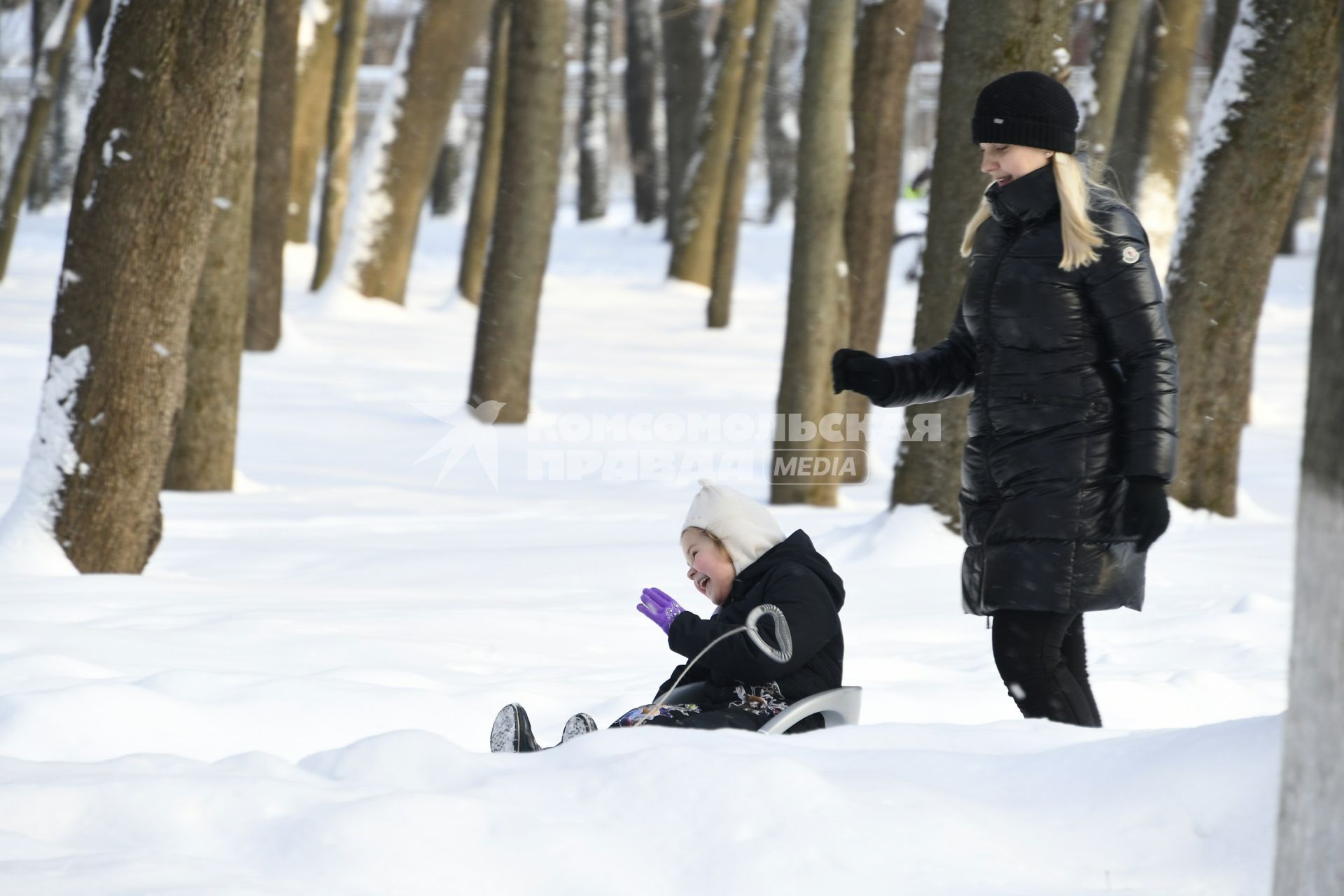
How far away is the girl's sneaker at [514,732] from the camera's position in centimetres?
325

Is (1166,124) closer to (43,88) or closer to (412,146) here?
(412,146)

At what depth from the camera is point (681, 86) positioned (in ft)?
74.5

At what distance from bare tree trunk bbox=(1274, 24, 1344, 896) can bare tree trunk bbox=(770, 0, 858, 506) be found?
7536 millimetres

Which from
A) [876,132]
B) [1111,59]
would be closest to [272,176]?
[876,132]

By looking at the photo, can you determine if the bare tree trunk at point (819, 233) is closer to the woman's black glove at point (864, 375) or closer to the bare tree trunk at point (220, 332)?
the bare tree trunk at point (220, 332)

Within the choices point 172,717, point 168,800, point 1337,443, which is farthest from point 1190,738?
point 172,717

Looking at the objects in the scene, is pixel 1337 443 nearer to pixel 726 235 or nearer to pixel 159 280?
pixel 159 280

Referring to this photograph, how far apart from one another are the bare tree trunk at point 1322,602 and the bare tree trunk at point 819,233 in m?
7.54

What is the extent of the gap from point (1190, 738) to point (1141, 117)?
11529mm

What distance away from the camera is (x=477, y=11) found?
16.0m

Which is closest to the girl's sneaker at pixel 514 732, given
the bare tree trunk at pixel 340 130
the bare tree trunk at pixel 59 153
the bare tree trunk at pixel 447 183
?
the bare tree trunk at pixel 340 130

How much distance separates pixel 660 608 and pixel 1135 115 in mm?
16347

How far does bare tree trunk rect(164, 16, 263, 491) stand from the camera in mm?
8469

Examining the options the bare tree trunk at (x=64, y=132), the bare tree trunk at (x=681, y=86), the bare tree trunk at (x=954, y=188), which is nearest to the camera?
the bare tree trunk at (x=954, y=188)
